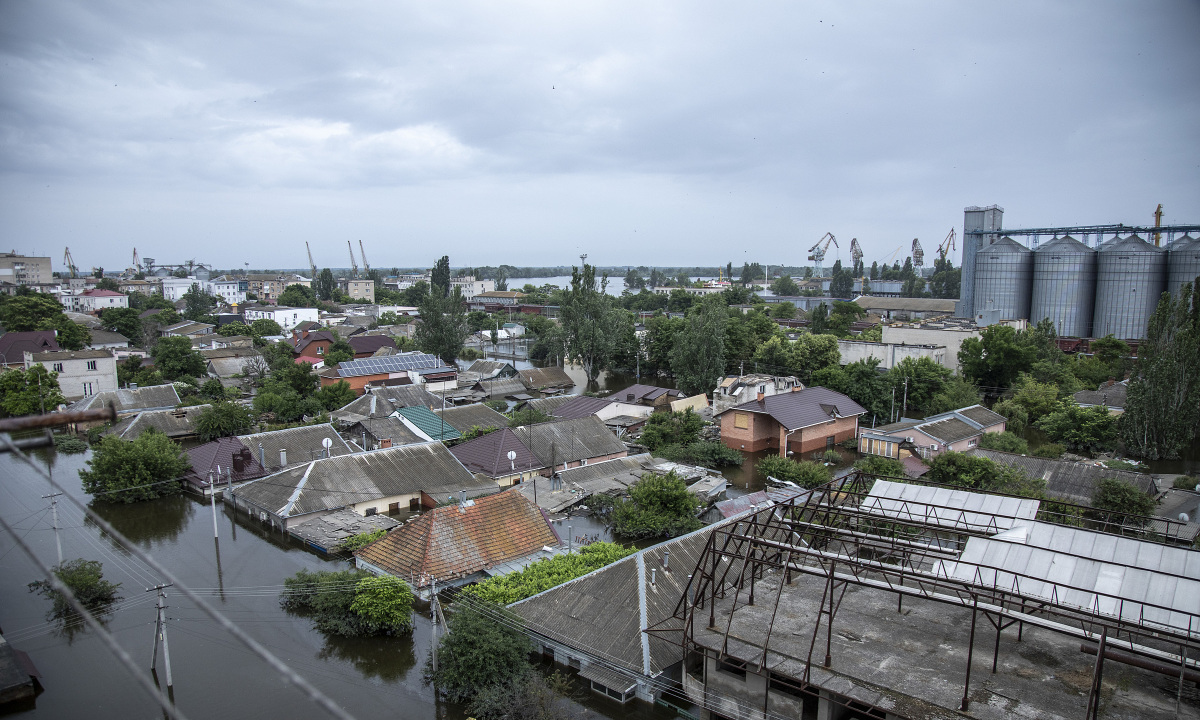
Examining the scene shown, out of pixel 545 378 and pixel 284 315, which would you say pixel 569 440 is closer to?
pixel 545 378

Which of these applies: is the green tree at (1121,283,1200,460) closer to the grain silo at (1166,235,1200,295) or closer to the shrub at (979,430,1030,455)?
the shrub at (979,430,1030,455)

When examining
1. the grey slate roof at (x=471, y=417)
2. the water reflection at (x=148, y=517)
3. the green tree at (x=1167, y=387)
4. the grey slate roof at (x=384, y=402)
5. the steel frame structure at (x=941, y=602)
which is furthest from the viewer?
the grey slate roof at (x=384, y=402)

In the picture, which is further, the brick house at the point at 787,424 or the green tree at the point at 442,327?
the green tree at the point at 442,327

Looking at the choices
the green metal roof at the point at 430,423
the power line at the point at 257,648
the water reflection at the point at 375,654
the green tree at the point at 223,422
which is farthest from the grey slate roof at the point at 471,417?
the power line at the point at 257,648

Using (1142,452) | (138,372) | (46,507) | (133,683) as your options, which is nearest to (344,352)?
(138,372)

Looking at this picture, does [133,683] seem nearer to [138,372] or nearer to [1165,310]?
[138,372]

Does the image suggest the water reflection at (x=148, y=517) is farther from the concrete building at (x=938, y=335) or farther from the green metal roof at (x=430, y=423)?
the concrete building at (x=938, y=335)
